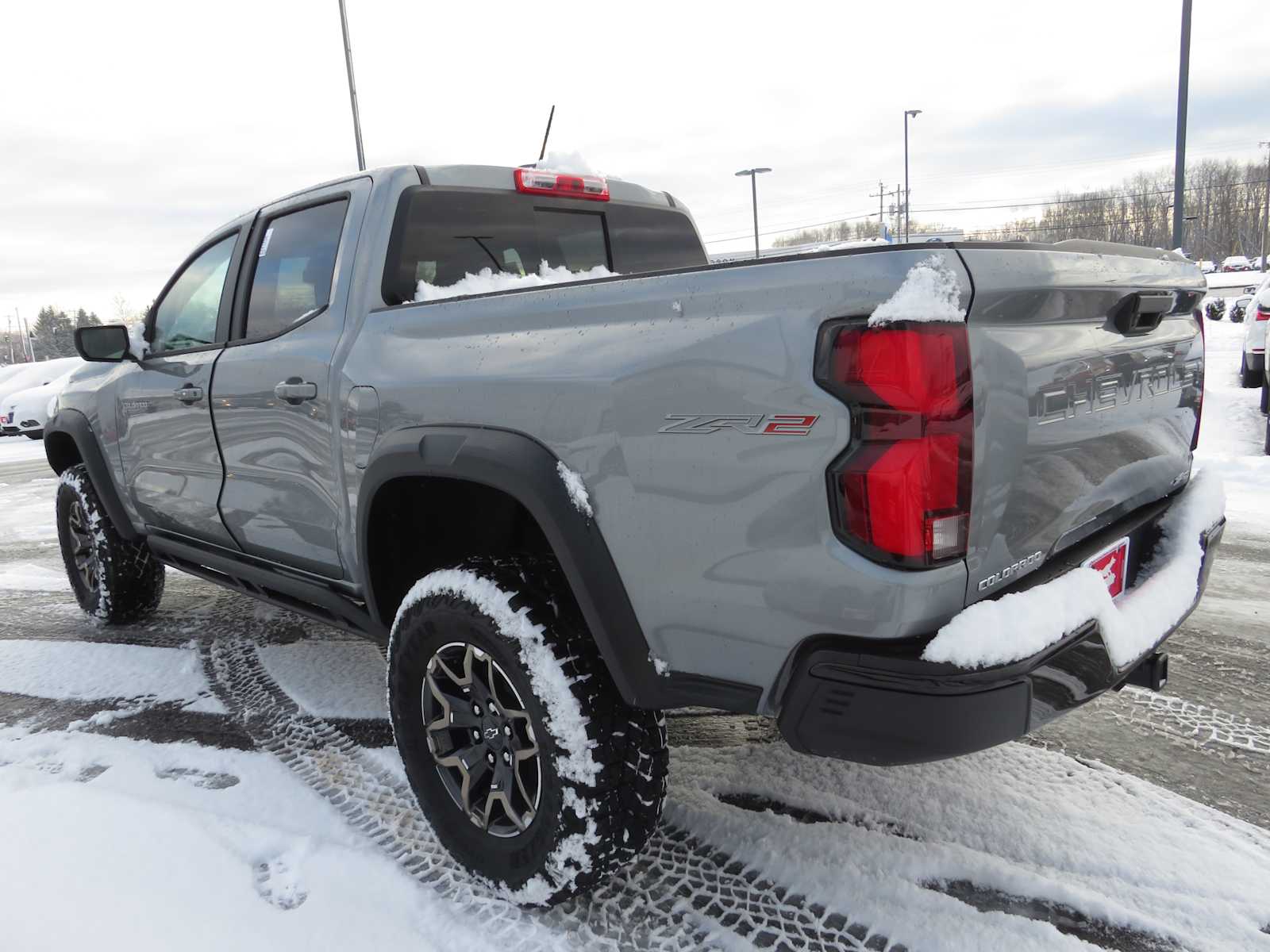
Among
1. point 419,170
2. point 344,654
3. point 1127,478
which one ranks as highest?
point 419,170

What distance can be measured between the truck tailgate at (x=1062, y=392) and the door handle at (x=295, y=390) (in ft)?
6.50

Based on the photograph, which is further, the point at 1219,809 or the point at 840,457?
the point at 1219,809

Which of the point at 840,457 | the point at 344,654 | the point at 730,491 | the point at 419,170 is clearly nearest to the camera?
the point at 840,457

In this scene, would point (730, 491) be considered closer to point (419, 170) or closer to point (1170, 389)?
point (1170, 389)

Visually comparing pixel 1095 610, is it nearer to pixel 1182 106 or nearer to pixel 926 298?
pixel 926 298

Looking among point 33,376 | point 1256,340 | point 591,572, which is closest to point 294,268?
point 591,572

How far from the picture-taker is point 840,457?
61.4 inches

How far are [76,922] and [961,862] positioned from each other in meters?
2.22

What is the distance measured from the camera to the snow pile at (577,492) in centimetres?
191

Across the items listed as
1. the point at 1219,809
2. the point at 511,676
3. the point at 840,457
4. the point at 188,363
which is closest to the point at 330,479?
the point at 511,676

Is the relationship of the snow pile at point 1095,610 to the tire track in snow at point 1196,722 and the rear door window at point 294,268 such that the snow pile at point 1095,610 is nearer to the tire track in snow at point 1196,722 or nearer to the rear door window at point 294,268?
the tire track in snow at point 1196,722

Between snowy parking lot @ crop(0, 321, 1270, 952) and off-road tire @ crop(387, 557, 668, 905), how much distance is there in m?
0.16

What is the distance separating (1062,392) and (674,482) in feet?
2.68

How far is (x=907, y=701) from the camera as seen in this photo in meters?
1.53
